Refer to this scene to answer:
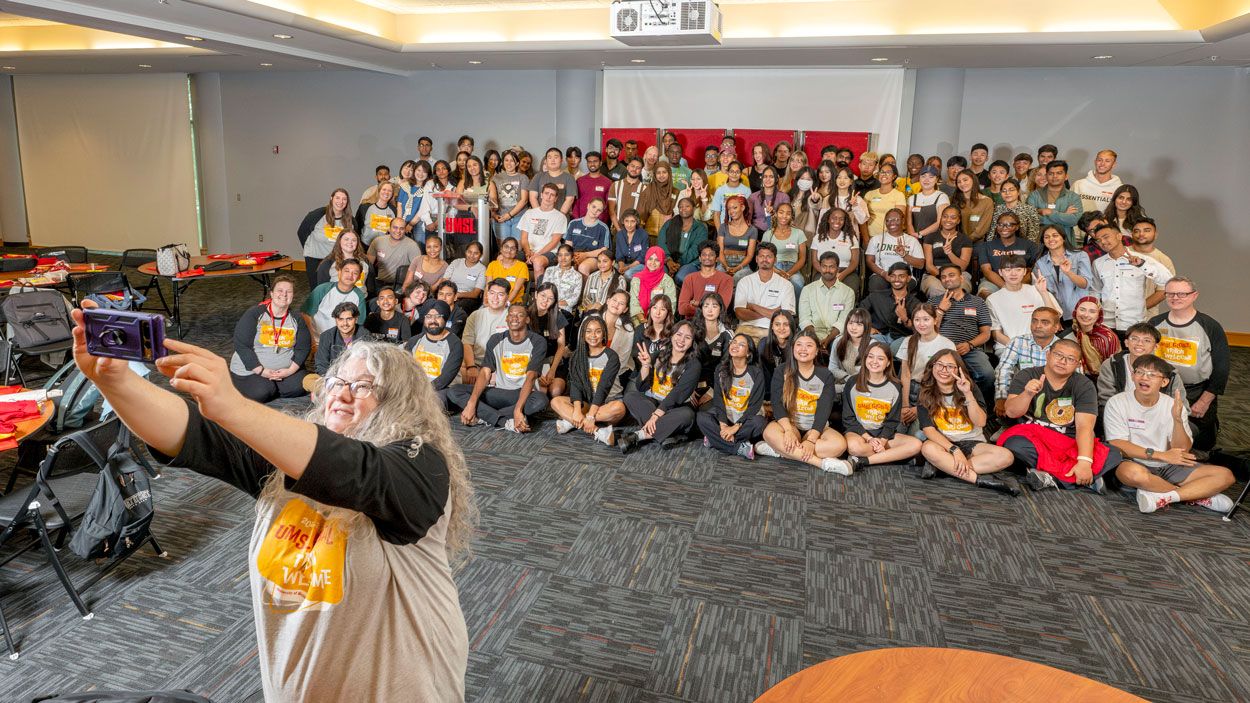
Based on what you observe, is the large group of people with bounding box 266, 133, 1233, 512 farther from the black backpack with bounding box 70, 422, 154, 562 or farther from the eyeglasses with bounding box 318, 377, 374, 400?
the eyeglasses with bounding box 318, 377, 374, 400

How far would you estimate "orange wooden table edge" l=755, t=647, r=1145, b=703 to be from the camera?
1.74 m

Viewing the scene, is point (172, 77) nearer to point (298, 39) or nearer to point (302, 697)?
point (298, 39)

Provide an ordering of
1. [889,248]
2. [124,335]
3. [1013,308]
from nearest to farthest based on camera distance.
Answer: [124,335] < [1013,308] < [889,248]

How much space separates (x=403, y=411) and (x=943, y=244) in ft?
20.8

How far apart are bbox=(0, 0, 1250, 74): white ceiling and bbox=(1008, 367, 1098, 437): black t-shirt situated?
10.4 feet

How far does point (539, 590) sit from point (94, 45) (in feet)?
32.5

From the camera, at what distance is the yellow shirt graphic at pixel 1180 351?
538cm

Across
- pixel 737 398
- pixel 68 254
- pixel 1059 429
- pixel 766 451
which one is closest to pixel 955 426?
pixel 1059 429

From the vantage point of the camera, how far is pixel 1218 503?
4.48m

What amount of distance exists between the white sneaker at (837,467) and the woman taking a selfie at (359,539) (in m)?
3.68

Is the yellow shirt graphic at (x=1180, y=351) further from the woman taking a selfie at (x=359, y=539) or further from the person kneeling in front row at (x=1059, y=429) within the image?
the woman taking a selfie at (x=359, y=539)

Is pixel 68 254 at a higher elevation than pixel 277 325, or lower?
higher

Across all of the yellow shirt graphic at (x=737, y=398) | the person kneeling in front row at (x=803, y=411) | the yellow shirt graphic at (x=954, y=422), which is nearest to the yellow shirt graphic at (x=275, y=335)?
the yellow shirt graphic at (x=737, y=398)

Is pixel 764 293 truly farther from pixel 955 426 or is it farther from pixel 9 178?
pixel 9 178
